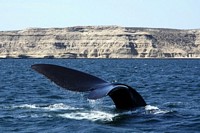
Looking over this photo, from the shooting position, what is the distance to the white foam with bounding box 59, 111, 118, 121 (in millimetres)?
14602

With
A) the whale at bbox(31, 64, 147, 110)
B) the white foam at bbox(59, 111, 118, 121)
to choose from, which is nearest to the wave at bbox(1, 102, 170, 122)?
the white foam at bbox(59, 111, 118, 121)

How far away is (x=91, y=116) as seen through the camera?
15.2 metres

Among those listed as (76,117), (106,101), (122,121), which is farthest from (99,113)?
(106,101)

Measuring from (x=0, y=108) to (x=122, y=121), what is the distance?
5.87m

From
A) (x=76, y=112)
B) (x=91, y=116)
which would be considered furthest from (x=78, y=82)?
(x=76, y=112)

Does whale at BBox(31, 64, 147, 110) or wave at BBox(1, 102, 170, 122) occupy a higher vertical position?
whale at BBox(31, 64, 147, 110)

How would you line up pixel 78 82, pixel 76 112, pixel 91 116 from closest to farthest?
pixel 78 82, pixel 91 116, pixel 76 112

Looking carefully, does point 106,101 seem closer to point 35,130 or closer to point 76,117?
point 76,117

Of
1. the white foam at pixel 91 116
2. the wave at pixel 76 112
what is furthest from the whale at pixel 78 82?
Result: the white foam at pixel 91 116

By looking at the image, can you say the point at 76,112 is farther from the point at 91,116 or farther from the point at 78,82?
the point at 78,82

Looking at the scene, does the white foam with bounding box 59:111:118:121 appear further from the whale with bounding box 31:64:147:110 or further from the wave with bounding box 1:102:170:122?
the whale with bounding box 31:64:147:110

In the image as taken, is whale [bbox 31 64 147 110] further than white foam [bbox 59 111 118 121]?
No

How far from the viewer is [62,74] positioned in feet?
40.9

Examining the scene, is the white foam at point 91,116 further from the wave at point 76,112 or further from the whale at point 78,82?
the whale at point 78,82
